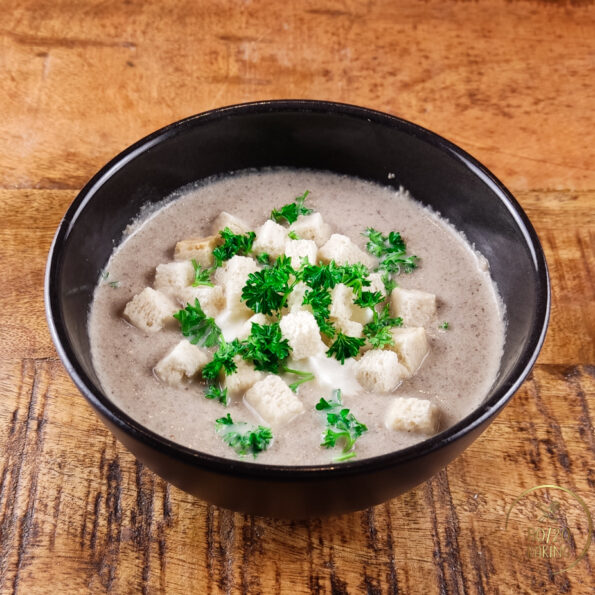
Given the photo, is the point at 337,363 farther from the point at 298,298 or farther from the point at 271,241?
the point at 271,241

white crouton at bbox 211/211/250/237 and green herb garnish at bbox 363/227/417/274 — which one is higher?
white crouton at bbox 211/211/250/237

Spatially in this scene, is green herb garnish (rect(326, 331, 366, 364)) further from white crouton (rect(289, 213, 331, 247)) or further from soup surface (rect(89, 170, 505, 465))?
white crouton (rect(289, 213, 331, 247))

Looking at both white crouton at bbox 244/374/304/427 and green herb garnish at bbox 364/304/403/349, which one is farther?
green herb garnish at bbox 364/304/403/349

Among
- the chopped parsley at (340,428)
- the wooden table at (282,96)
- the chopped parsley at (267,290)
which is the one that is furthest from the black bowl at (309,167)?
→ the chopped parsley at (267,290)

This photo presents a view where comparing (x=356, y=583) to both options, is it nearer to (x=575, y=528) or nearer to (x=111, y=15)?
(x=575, y=528)

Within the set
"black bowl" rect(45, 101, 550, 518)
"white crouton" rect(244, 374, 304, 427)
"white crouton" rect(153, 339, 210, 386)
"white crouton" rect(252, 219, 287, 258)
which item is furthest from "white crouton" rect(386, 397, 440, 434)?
"white crouton" rect(252, 219, 287, 258)

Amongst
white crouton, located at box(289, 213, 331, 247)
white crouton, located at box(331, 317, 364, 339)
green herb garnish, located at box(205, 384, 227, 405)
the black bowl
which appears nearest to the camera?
the black bowl
